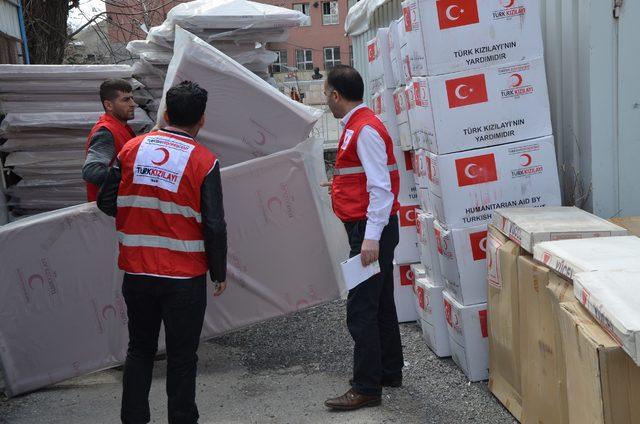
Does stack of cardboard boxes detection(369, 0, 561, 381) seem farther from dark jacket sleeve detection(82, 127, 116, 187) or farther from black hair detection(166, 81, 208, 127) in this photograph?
dark jacket sleeve detection(82, 127, 116, 187)

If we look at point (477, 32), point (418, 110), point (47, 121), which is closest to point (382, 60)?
point (418, 110)

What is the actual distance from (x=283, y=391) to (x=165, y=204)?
1.62 metres

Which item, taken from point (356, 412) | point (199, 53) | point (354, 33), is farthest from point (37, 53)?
point (356, 412)

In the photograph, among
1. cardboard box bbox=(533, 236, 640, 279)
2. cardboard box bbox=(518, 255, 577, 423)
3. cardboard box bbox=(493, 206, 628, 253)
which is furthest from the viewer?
cardboard box bbox=(493, 206, 628, 253)

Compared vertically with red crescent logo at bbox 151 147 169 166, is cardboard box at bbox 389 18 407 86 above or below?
above

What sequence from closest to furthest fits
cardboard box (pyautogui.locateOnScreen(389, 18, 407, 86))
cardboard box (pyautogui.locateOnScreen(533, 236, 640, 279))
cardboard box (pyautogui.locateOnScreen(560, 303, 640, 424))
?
Answer: cardboard box (pyautogui.locateOnScreen(560, 303, 640, 424)), cardboard box (pyautogui.locateOnScreen(533, 236, 640, 279)), cardboard box (pyautogui.locateOnScreen(389, 18, 407, 86))

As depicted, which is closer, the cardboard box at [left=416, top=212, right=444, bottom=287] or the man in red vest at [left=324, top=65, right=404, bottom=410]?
the man in red vest at [left=324, top=65, right=404, bottom=410]

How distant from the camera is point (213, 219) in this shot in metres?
3.41

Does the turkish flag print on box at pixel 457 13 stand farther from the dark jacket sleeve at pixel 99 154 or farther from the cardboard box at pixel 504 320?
the dark jacket sleeve at pixel 99 154

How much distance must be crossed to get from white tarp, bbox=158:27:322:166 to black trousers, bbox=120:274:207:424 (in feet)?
4.67

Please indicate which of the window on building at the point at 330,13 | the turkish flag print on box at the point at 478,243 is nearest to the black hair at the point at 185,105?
the turkish flag print on box at the point at 478,243

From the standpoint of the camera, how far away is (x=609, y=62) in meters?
3.71

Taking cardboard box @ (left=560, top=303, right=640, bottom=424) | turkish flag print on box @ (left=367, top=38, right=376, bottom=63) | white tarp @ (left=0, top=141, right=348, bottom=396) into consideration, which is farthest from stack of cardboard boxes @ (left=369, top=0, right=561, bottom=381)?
cardboard box @ (left=560, top=303, right=640, bottom=424)

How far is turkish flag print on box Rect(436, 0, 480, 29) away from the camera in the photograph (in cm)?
396
